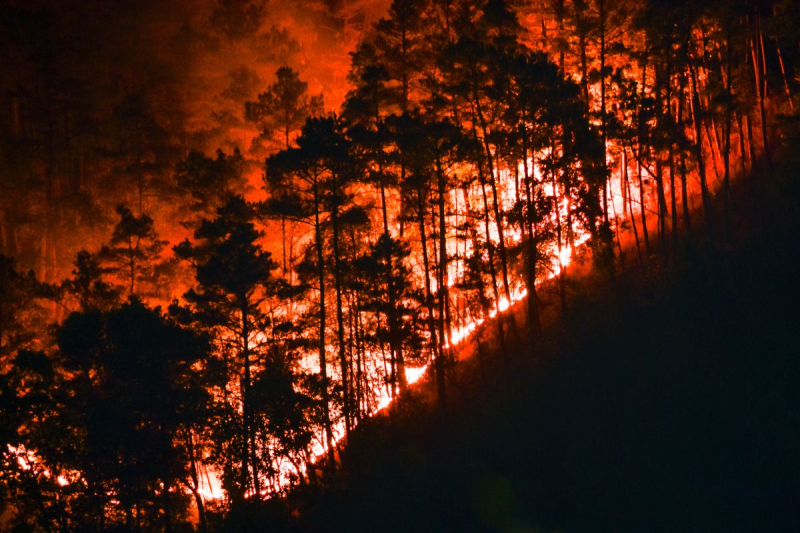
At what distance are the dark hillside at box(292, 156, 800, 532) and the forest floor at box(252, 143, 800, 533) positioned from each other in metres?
0.05

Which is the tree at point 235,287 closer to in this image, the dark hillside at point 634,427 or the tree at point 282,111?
the dark hillside at point 634,427

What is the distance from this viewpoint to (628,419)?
23.8 meters

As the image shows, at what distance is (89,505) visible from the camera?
25406 mm

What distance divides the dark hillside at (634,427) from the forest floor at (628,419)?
0.17 feet

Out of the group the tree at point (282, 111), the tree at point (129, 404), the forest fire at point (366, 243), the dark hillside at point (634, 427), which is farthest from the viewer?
the tree at point (282, 111)

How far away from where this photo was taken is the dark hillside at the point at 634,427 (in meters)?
21.0

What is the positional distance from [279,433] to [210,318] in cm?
590

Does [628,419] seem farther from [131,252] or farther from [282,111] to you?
[131,252]

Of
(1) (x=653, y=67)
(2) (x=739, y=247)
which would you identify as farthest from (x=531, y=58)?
(2) (x=739, y=247)

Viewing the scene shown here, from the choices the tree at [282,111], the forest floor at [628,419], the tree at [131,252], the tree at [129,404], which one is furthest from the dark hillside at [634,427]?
the tree at [131,252]

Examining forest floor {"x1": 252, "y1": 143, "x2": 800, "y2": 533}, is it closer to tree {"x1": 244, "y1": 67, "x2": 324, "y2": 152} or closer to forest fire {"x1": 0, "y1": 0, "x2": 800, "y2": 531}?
forest fire {"x1": 0, "y1": 0, "x2": 800, "y2": 531}

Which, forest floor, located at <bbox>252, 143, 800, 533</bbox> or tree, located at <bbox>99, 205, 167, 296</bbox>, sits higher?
tree, located at <bbox>99, 205, 167, 296</bbox>

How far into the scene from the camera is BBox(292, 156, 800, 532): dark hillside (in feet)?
68.8

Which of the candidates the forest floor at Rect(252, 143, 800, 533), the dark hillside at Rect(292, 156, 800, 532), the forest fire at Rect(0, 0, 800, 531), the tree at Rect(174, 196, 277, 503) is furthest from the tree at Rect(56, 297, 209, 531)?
the dark hillside at Rect(292, 156, 800, 532)
